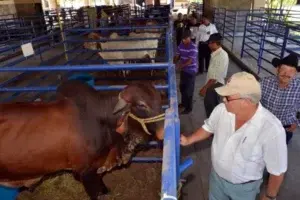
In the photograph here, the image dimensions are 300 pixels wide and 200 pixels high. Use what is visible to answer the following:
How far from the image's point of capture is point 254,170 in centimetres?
190

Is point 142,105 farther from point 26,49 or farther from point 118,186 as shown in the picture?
point 26,49

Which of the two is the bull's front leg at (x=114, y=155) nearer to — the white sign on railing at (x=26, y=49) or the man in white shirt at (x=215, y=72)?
the man in white shirt at (x=215, y=72)

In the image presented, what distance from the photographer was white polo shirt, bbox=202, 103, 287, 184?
1755 mm

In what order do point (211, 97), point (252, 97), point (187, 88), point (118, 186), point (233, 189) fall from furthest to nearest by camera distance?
point (187, 88) → point (211, 97) → point (118, 186) → point (233, 189) → point (252, 97)

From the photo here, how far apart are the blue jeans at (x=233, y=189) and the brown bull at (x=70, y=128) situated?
0.59 meters

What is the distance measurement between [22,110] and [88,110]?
0.56m

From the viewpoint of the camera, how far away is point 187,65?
16.6 ft

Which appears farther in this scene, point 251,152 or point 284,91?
point 284,91

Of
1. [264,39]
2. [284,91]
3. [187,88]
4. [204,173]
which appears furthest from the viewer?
[264,39]

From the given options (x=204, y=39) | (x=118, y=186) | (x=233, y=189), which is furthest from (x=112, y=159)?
(x=204, y=39)

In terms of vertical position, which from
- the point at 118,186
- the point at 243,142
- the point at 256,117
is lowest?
the point at 118,186

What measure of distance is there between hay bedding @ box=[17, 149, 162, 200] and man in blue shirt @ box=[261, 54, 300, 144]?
164cm

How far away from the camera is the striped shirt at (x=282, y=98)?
2854mm

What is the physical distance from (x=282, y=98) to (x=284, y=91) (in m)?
0.08
